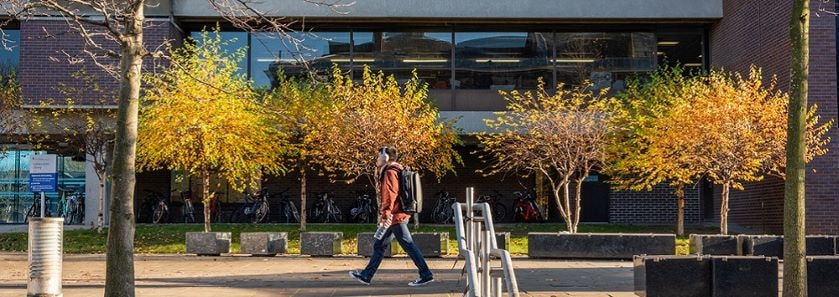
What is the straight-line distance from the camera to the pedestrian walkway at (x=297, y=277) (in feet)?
40.0

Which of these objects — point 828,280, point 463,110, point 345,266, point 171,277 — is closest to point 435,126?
point 463,110

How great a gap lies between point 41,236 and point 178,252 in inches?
414

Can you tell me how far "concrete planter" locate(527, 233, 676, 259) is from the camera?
18.5 meters

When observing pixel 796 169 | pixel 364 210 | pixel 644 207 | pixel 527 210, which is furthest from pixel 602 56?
pixel 796 169

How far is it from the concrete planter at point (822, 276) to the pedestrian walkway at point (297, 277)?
2016mm

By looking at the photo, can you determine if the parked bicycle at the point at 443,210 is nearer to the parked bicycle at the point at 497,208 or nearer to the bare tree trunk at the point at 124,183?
the parked bicycle at the point at 497,208

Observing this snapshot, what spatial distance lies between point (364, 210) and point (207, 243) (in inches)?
422

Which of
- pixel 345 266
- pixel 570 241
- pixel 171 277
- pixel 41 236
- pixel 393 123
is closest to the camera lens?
pixel 41 236

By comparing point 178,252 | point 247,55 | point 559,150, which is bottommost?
point 178,252

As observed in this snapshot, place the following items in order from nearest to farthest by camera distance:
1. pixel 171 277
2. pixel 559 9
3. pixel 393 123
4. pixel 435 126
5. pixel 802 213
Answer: pixel 802 213 < pixel 171 277 < pixel 393 123 < pixel 435 126 < pixel 559 9

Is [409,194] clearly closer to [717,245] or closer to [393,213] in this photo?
[393,213]

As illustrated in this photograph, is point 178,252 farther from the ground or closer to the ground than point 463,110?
closer to the ground

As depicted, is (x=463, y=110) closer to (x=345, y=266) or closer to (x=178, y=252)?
(x=178, y=252)

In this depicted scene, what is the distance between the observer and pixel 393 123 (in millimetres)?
22781
